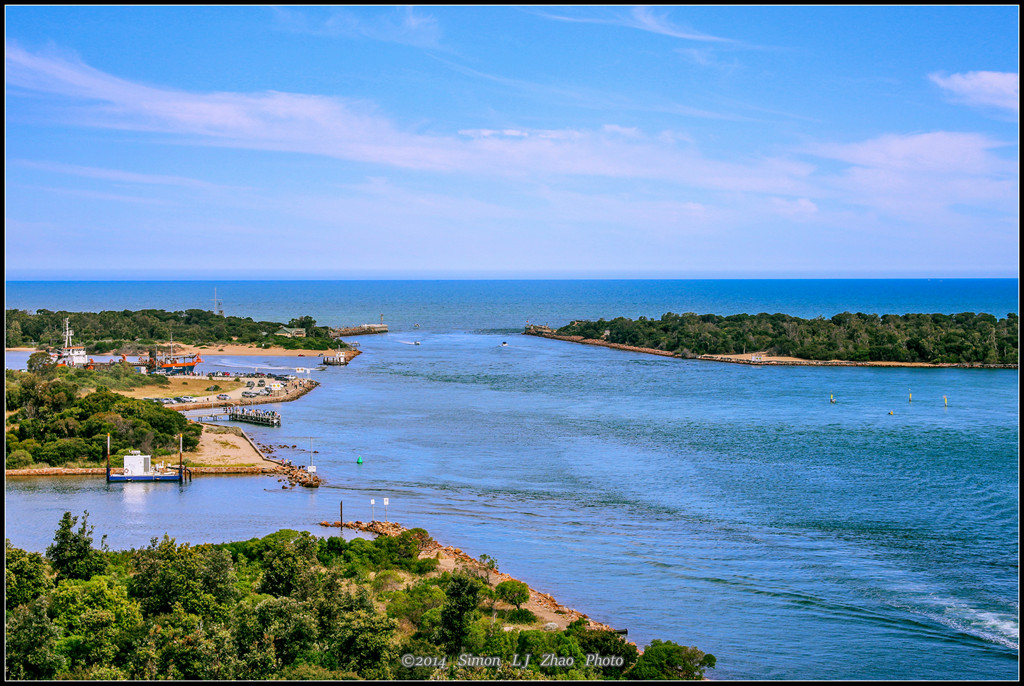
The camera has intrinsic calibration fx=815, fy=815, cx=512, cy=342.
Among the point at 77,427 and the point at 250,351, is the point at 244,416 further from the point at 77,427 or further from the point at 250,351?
the point at 250,351

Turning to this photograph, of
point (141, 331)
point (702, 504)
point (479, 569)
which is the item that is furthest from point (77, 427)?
point (141, 331)

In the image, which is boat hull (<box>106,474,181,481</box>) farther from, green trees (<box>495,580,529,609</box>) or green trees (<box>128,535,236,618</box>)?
green trees (<box>495,580,529,609</box>)

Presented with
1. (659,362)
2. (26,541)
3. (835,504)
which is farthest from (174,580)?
(659,362)

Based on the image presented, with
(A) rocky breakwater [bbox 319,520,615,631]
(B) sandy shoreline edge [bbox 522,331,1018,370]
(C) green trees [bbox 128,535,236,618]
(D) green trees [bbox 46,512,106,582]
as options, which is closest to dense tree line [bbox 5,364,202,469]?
(A) rocky breakwater [bbox 319,520,615,631]

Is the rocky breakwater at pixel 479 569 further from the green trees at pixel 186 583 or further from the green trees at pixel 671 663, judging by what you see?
the green trees at pixel 186 583

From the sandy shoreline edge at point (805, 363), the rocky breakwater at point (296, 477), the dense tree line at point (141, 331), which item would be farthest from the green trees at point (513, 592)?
the dense tree line at point (141, 331)
